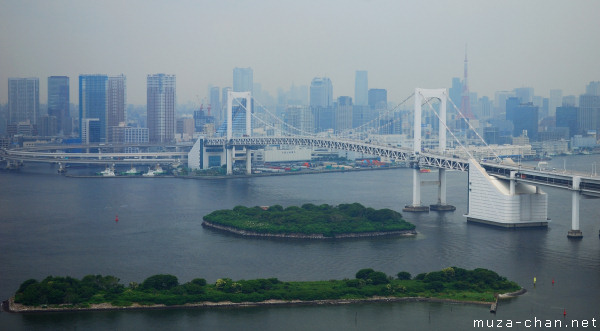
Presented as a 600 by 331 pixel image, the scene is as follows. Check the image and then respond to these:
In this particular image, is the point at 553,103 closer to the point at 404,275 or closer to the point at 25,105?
the point at 25,105

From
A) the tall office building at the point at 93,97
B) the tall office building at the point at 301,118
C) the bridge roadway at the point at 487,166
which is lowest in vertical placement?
the bridge roadway at the point at 487,166

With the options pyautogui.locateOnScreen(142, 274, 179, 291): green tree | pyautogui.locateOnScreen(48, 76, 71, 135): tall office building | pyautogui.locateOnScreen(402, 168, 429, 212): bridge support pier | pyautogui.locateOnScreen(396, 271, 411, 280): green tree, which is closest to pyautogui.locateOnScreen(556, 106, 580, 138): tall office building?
pyautogui.locateOnScreen(48, 76, 71, 135): tall office building

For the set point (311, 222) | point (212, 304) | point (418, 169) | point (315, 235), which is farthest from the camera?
point (418, 169)

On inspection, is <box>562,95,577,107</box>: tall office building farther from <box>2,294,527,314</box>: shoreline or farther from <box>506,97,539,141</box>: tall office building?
<box>2,294,527,314</box>: shoreline

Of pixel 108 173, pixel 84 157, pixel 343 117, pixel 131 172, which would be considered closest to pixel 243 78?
pixel 343 117

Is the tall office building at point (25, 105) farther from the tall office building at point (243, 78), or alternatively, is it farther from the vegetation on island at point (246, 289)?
the tall office building at point (243, 78)

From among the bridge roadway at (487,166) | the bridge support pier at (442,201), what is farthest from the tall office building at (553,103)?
the bridge support pier at (442,201)
